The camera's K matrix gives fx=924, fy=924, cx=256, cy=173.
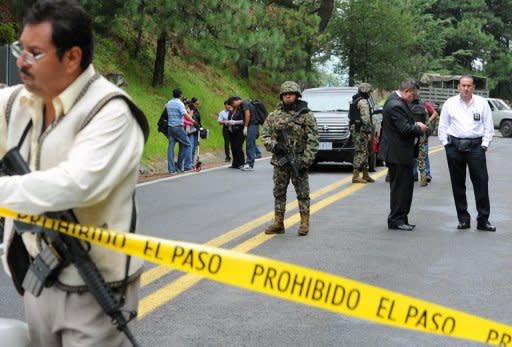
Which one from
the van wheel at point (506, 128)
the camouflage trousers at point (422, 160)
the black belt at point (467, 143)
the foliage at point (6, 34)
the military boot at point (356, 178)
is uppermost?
the foliage at point (6, 34)

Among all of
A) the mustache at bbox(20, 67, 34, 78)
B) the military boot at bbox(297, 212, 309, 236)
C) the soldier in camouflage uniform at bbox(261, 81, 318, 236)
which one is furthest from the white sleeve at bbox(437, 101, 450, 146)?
the mustache at bbox(20, 67, 34, 78)

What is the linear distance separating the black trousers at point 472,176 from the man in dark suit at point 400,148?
0.48 m

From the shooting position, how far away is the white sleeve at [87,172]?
2492 millimetres

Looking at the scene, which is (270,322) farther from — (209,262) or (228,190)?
(228,190)

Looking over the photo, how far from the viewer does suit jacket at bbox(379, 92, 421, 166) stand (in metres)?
10.6

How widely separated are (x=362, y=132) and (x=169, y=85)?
1597 cm

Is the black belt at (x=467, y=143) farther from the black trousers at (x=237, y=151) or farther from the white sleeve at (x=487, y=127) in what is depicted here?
the black trousers at (x=237, y=151)

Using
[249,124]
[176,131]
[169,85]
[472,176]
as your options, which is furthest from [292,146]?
[169,85]

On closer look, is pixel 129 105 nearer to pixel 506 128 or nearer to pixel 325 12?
pixel 325 12

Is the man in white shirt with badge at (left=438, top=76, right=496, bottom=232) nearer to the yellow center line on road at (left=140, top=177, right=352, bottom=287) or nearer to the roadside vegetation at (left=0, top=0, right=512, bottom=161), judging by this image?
the yellow center line on road at (left=140, top=177, right=352, bottom=287)

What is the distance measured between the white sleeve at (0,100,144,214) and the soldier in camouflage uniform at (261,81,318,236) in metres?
7.31

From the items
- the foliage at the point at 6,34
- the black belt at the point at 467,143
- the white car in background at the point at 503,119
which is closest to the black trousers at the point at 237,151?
the foliage at the point at 6,34

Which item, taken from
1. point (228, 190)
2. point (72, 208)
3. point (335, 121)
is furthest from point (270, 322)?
point (335, 121)

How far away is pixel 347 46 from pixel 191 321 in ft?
126
